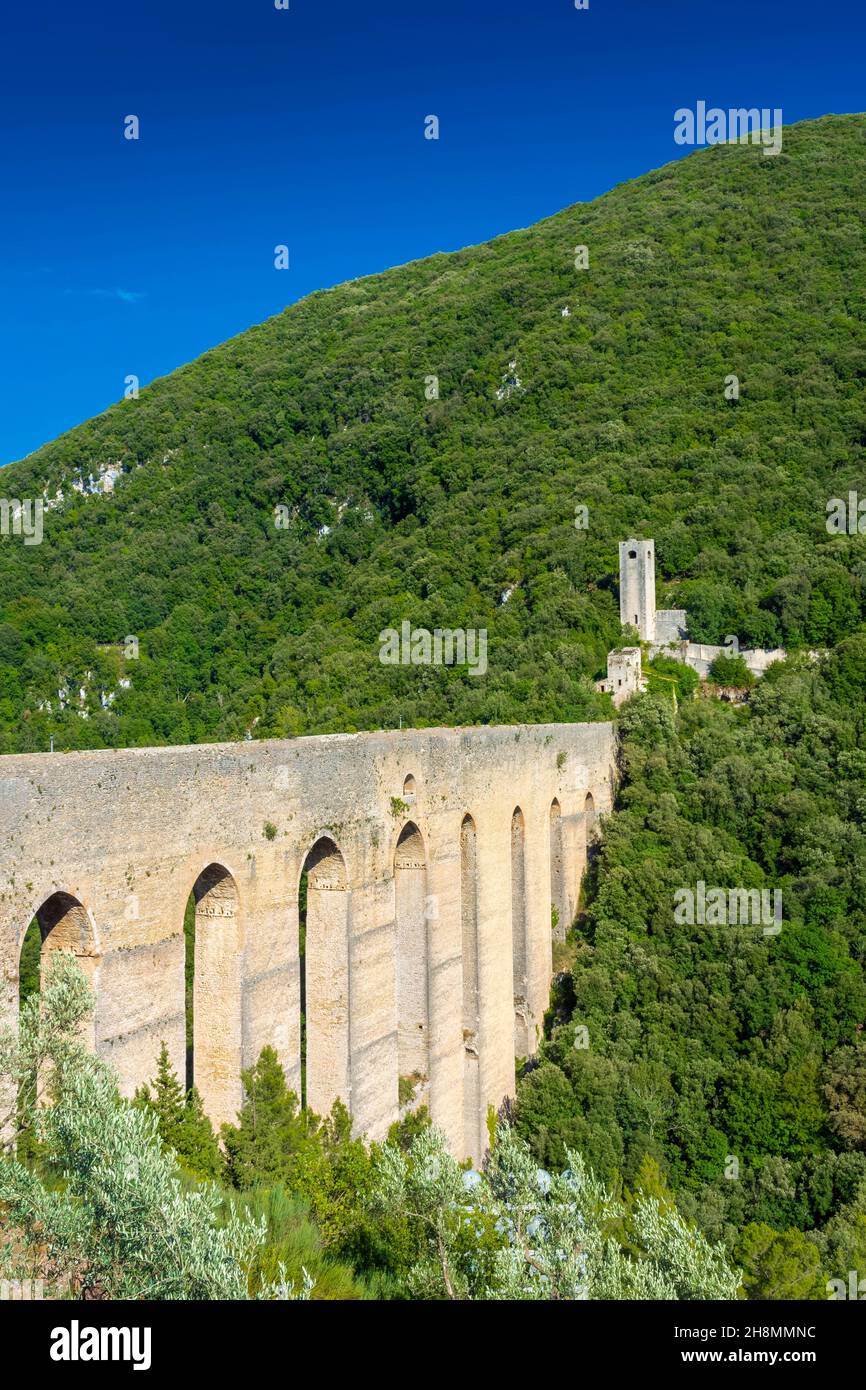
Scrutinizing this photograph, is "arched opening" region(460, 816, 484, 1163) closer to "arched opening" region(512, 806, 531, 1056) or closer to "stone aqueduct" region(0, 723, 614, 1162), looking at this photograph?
"stone aqueduct" region(0, 723, 614, 1162)

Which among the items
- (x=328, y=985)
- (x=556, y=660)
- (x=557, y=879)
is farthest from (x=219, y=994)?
(x=556, y=660)

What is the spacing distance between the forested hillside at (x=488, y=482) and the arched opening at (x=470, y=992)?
1403 cm

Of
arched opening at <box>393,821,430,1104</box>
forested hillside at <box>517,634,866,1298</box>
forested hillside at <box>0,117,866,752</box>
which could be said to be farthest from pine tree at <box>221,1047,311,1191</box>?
forested hillside at <box>0,117,866,752</box>

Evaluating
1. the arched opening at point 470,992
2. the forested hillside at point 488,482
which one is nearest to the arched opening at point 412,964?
the arched opening at point 470,992

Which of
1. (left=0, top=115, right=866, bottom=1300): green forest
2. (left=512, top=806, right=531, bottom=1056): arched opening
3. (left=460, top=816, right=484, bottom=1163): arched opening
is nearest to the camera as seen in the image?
(left=0, top=115, right=866, bottom=1300): green forest

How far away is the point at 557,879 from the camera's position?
27938 mm

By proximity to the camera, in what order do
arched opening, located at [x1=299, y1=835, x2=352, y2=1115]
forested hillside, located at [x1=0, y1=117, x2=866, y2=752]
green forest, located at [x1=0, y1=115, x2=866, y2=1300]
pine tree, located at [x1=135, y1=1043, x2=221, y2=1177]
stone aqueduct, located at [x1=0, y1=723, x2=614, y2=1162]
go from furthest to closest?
forested hillside, located at [x1=0, y1=117, x2=866, y2=752] → arched opening, located at [x1=299, y1=835, x2=352, y2=1115] → pine tree, located at [x1=135, y1=1043, x2=221, y2=1177] → stone aqueduct, located at [x1=0, y1=723, x2=614, y2=1162] → green forest, located at [x1=0, y1=115, x2=866, y2=1300]

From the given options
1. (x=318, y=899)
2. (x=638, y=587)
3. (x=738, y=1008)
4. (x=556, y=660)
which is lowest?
(x=738, y=1008)

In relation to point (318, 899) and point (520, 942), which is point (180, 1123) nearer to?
point (318, 899)

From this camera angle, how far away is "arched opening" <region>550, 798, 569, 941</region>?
89.1 ft

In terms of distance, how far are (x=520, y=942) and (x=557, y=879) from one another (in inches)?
142

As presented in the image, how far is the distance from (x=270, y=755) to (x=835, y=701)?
73.9 ft

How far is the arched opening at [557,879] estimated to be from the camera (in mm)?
27156

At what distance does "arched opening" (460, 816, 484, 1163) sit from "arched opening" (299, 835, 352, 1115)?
16.6 feet
